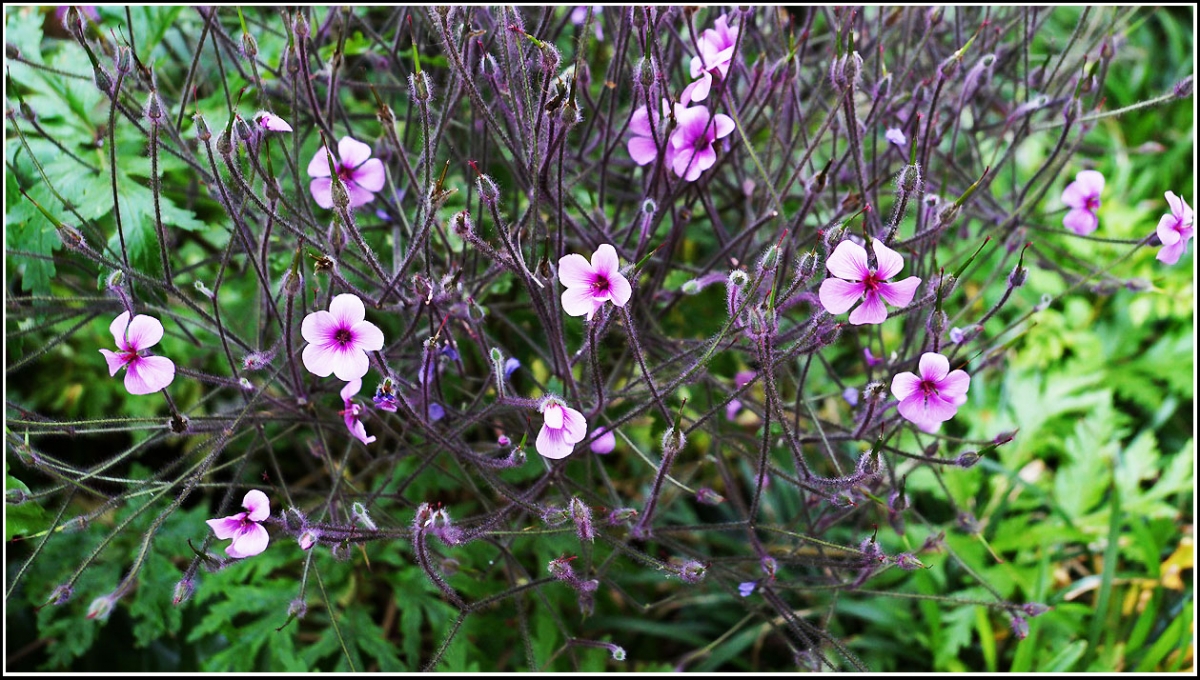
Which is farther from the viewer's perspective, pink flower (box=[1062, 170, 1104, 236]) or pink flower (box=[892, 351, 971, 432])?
pink flower (box=[1062, 170, 1104, 236])

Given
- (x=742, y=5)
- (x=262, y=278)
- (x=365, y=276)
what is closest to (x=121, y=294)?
(x=262, y=278)

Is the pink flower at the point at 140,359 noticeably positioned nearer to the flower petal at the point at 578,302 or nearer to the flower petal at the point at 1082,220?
the flower petal at the point at 578,302

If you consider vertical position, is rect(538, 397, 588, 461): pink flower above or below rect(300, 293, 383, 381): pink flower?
below

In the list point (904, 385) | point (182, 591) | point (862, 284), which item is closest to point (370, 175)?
point (182, 591)

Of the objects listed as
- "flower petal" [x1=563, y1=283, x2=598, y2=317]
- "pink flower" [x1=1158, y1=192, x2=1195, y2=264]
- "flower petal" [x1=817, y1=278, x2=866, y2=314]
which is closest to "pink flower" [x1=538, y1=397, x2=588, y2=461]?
"flower petal" [x1=563, y1=283, x2=598, y2=317]

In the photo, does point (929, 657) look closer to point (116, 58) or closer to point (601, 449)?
point (601, 449)

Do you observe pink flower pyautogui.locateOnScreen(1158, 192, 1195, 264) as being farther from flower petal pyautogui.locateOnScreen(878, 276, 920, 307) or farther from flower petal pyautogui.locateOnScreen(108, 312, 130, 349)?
flower petal pyautogui.locateOnScreen(108, 312, 130, 349)
